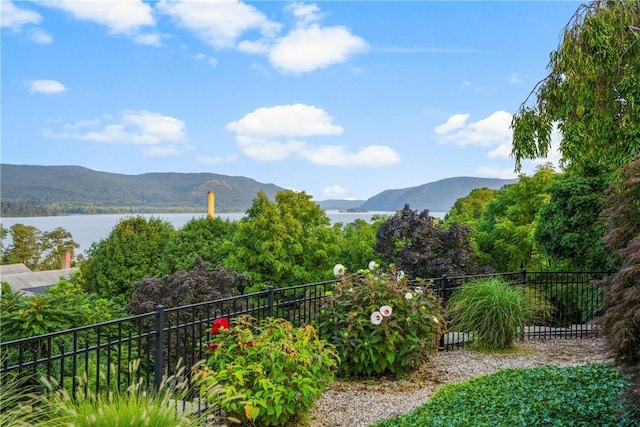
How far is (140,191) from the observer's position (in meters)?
41.2

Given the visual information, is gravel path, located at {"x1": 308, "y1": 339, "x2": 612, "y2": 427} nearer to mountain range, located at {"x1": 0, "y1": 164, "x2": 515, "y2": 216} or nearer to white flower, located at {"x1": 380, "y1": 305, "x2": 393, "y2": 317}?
white flower, located at {"x1": 380, "y1": 305, "x2": 393, "y2": 317}

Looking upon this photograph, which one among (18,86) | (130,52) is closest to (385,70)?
(130,52)

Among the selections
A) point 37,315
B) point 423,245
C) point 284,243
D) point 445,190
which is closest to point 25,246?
point 284,243

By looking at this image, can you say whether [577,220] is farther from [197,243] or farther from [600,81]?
[197,243]

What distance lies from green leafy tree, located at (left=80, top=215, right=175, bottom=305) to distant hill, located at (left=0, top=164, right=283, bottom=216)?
1402 centimetres

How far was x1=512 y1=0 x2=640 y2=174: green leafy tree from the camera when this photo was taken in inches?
290

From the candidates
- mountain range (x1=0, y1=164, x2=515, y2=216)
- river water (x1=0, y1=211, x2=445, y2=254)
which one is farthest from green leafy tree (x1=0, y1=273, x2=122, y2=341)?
mountain range (x1=0, y1=164, x2=515, y2=216)

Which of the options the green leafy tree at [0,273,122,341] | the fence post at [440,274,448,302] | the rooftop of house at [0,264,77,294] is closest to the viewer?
the green leafy tree at [0,273,122,341]

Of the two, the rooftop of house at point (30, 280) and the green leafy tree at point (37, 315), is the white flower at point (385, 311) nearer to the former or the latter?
the green leafy tree at point (37, 315)

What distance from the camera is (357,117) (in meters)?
15.7

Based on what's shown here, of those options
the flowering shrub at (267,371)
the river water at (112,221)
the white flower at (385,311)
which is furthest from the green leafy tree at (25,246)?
the flowering shrub at (267,371)

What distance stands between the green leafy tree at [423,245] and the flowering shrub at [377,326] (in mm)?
5336

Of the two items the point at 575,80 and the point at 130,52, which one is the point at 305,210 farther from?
the point at 575,80

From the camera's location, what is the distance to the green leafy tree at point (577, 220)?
10328 millimetres
